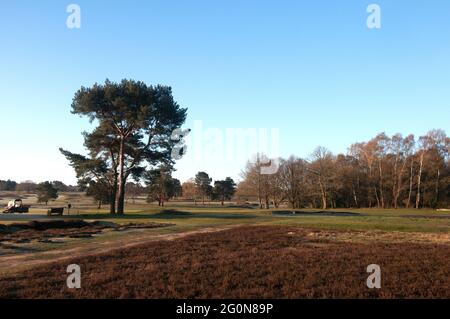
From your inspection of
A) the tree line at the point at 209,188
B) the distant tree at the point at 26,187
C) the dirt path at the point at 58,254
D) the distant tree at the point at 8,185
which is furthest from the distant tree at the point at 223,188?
the dirt path at the point at 58,254

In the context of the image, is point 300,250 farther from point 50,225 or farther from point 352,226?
point 50,225

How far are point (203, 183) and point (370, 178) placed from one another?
5921cm

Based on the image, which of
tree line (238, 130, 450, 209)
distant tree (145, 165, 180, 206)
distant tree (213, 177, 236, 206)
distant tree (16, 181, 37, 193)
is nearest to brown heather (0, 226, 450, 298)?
distant tree (145, 165, 180, 206)

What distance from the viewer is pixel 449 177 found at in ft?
246

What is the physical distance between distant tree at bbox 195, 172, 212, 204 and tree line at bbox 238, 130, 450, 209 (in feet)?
119

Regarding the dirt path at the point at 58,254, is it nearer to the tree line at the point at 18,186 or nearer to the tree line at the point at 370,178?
the tree line at the point at 370,178

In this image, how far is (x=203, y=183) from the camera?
5002 inches

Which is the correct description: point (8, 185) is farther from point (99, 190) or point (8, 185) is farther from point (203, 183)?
point (99, 190)

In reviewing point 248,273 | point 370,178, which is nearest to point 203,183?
point 370,178

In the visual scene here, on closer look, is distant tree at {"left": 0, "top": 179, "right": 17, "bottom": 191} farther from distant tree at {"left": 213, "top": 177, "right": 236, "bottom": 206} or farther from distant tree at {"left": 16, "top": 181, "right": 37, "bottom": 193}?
distant tree at {"left": 213, "top": 177, "right": 236, "bottom": 206}

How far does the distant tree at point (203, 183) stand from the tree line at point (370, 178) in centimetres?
3620

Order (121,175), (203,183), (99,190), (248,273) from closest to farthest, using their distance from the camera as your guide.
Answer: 1. (248,273)
2. (121,175)
3. (99,190)
4. (203,183)

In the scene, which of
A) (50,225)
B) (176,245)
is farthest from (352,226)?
(50,225)

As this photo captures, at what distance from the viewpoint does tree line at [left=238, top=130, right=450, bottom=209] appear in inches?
3039
